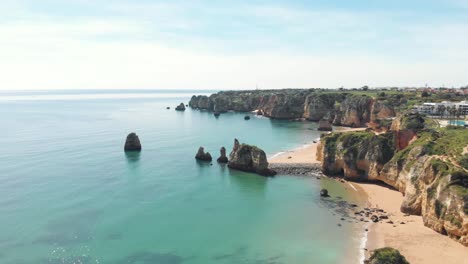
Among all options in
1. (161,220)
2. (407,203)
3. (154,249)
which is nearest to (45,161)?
(161,220)

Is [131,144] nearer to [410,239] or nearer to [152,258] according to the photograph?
[152,258]

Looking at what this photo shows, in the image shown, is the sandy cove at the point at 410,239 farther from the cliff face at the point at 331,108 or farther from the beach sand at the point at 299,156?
the cliff face at the point at 331,108

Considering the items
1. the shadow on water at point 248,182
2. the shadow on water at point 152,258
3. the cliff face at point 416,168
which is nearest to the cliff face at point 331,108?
the cliff face at point 416,168

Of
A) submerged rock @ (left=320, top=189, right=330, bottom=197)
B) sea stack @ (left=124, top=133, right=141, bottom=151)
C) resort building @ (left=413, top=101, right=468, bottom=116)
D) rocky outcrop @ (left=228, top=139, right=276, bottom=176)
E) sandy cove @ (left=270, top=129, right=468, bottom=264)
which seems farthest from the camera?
resort building @ (left=413, top=101, right=468, bottom=116)

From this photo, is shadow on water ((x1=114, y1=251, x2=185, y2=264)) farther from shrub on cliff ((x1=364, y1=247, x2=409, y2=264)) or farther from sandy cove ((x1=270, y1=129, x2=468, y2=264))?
sandy cove ((x1=270, y1=129, x2=468, y2=264))

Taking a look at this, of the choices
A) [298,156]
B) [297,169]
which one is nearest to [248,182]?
[297,169]

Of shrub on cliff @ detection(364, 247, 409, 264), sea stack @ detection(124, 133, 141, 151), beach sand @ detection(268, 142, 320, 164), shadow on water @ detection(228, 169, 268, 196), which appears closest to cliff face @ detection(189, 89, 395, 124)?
beach sand @ detection(268, 142, 320, 164)
